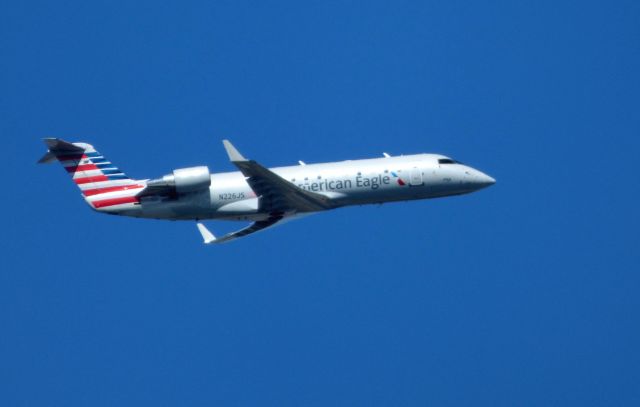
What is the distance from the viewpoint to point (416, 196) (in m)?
57.8

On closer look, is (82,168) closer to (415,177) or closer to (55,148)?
(55,148)

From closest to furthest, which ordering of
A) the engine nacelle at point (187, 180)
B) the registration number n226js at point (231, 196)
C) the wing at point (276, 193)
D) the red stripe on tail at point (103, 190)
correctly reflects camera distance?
the wing at point (276, 193) → the engine nacelle at point (187, 180) → the registration number n226js at point (231, 196) → the red stripe on tail at point (103, 190)

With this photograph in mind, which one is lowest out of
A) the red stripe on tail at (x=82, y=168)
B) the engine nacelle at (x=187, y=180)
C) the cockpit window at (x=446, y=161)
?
the engine nacelle at (x=187, y=180)

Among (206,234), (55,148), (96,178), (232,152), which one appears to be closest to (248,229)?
(206,234)

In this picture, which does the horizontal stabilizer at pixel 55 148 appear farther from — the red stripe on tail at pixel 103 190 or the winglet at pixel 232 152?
the winglet at pixel 232 152

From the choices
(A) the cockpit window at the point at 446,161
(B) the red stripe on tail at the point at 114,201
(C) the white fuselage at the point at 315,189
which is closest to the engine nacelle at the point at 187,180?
(C) the white fuselage at the point at 315,189

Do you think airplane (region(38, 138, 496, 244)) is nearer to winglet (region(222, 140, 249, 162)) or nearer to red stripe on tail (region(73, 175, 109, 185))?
red stripe on tail (region(73, 175, 109, 185))

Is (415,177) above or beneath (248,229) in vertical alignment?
above

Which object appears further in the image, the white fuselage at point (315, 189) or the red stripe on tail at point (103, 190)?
the red stripe on tail at point (103, 190)

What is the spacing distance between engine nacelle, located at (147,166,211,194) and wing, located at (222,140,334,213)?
81.9 inches

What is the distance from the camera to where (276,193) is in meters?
55.5

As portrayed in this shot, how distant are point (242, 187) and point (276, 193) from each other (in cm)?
188

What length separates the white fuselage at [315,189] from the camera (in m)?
56.0

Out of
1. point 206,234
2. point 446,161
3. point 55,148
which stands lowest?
point 206,234
